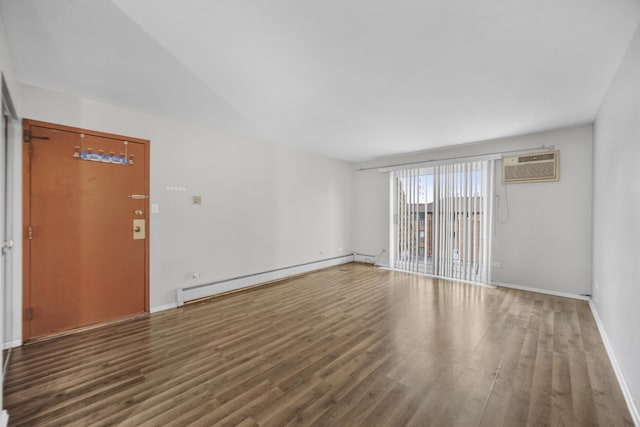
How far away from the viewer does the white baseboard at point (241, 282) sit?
149 inches

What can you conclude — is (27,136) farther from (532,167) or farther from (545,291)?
(545,291)

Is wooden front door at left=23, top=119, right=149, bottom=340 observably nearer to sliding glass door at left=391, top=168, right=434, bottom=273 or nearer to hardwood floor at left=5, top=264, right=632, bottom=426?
hardwood floor at left=5, top=264, right=632, bottom=426

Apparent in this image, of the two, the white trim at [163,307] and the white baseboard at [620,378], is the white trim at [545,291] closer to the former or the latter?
the white baseboard at [620,378]

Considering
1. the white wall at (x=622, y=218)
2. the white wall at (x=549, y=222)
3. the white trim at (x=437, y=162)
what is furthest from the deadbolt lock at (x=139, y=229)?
the white wall at (x=549, y=222)

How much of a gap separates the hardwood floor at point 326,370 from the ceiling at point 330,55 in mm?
2684

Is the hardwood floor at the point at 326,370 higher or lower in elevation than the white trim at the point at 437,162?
lower

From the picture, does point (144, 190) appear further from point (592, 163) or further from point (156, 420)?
point (592, 163)

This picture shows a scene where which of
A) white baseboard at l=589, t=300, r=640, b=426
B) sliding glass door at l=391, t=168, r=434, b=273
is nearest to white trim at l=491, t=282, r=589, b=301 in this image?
white baseboard at l=589, t=300, r=640, b=426

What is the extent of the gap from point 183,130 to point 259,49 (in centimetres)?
226

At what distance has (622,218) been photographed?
2.17 meters

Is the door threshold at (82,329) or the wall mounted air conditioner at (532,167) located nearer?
the door threshold at (82,329)

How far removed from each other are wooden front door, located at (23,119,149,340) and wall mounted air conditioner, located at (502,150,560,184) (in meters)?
5.79

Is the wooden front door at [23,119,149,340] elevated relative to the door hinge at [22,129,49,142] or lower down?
lower down

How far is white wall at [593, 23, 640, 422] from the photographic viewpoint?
1.82 meters
